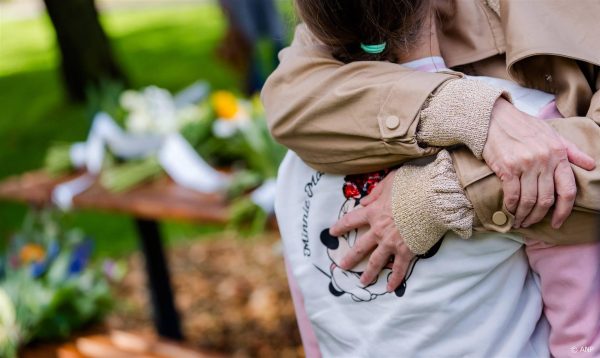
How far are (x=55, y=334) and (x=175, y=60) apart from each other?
20.6ft

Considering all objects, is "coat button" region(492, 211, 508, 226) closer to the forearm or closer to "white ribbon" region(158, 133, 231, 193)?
the forearm

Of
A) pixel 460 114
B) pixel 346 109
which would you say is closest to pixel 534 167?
pixel 460 114

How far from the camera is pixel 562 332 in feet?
4.28

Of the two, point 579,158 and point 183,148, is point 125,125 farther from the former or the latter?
point 579,158

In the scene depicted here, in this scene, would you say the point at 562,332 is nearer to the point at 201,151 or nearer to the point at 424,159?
the point at 424,159

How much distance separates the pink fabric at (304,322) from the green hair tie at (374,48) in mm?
519

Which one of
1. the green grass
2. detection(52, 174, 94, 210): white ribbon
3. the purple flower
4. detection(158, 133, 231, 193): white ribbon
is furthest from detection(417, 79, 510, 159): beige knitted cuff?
the green grass

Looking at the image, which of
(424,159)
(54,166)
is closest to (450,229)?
(424,159)

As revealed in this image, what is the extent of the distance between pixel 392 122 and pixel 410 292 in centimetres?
31

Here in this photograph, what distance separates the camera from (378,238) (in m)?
1.42

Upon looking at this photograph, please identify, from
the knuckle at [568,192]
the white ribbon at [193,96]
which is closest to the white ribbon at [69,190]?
the white ribbon at [193,96]

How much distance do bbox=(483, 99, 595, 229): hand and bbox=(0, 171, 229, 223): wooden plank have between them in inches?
63.5

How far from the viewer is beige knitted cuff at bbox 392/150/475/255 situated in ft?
4.17

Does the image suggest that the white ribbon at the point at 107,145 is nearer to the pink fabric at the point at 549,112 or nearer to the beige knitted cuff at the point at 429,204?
the beige knitted cuff at the point at 429,204
